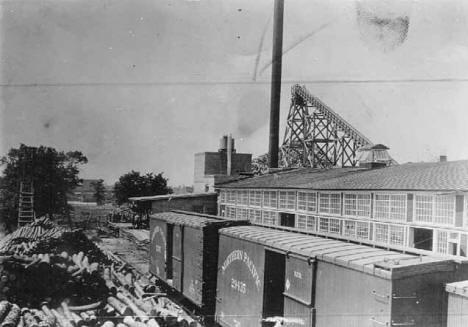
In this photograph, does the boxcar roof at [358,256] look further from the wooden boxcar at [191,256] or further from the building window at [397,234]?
the building window at [397,234]

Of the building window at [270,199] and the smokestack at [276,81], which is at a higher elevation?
the smokestack at [276,81]

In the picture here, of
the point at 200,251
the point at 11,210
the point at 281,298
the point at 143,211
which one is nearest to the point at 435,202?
the point at 281,298

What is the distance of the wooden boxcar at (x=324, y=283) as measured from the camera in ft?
18.9

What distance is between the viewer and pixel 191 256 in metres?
11.8

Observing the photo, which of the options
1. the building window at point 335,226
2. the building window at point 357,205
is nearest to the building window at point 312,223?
the building window at point 335,226

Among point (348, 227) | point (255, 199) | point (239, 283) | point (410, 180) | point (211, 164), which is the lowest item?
point (239, 283)

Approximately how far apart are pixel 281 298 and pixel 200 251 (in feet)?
11.2

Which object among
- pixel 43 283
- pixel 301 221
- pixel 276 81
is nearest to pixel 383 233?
pixel 301 221

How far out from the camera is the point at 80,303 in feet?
34.8

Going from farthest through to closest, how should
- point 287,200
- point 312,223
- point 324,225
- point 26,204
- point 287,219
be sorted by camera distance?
1. point 26,204
2. point 287,219
3. point 287,200
4. point 312,223
5. point 324,225

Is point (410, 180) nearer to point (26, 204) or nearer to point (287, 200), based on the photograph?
point (287, 200)

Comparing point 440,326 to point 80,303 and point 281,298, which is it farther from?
point 80,303

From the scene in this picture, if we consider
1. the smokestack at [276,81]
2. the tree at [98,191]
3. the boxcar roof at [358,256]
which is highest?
the smokestack at [276,81]

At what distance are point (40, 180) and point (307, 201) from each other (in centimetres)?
2387
